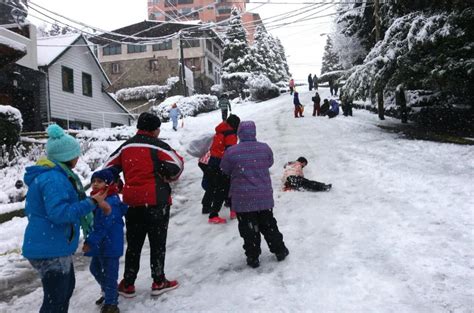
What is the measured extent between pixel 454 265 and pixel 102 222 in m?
3.82

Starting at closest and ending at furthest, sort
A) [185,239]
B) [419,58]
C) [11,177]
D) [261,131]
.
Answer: [185,239] → [11,177] → [419,58] → [261,131]

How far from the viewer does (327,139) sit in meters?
15.5

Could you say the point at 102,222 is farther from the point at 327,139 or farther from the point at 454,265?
the point at 327,139

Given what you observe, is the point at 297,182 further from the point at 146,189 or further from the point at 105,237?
the point at 105,237

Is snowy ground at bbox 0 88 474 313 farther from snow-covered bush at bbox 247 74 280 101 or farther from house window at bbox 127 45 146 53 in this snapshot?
house window at bbox 127 45 146 53

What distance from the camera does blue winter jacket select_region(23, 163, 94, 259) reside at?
325cm

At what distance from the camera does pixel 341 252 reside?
532 centimetres

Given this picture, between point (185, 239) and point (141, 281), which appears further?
point (185, 239)

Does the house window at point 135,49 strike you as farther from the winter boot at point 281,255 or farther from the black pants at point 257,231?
the winter boot at point 281,255

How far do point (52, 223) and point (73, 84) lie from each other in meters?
25.2

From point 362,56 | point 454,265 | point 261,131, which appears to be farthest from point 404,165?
point 362,56

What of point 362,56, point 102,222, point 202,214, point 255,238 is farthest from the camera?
point 362,56

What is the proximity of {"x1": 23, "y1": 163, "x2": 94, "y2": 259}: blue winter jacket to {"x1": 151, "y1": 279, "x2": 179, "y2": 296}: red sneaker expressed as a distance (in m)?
1.54

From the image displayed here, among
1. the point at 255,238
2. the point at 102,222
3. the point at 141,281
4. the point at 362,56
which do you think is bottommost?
the point at 141,281
